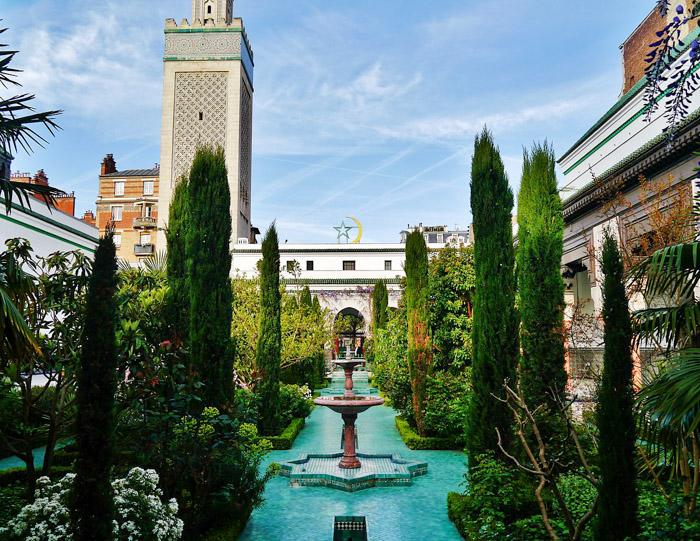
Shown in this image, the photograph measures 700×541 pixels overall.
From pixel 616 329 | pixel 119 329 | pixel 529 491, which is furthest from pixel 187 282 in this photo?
pixel 616 329

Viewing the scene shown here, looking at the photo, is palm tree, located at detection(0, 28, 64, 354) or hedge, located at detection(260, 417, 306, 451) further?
hedge, located at detection(260, 417, 306, 451)

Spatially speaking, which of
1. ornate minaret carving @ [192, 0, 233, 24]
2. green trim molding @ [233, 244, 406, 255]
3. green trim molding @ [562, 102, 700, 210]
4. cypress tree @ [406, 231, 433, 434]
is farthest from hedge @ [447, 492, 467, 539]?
ornate minaret carving @ [192, 0, 233, 24]

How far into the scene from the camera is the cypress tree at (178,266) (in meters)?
7.16

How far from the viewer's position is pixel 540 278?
883 cm

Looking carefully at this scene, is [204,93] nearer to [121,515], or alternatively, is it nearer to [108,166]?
[108,166]

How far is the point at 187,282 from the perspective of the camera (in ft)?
24.3

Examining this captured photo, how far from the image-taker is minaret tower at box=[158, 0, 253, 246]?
121 ft

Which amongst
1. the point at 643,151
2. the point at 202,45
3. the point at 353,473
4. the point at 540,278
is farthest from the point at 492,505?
the point at 202,45

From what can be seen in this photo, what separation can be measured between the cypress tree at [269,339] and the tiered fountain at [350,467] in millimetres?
2314

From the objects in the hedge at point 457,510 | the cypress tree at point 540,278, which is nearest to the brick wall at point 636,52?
the cypress tree at point 540,278

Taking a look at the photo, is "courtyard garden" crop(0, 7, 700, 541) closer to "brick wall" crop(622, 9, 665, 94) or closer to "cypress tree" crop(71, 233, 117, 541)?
"cypress tree" crop(71, 233, 117, 541)

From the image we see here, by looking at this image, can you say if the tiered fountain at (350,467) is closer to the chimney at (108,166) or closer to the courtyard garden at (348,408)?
the courtyard garden at (348,408)

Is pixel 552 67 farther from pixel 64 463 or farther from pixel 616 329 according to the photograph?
pixel 64 463

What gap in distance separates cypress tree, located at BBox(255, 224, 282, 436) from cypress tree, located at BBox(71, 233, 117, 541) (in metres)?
8.34
